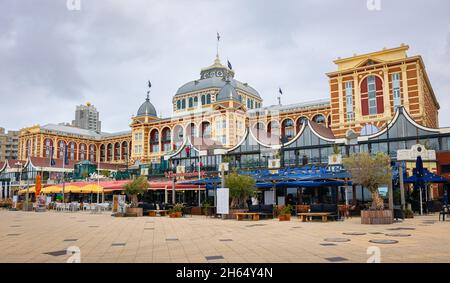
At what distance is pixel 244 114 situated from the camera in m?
71.4

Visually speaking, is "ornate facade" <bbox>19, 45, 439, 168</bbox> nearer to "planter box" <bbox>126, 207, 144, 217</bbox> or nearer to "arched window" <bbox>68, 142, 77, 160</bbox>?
"arched window" <bbox>68, 142, 77, 160</bbox>

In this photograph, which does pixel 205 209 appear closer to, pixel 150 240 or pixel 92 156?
pixel 150 240

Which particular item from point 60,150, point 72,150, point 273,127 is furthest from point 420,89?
point 72,150

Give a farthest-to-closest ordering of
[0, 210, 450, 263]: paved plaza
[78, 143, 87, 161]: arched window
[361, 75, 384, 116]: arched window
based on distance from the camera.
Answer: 1. [78, 143, 87, 161]: arched window
2. [361, 75, 384, 116]: arched window
3. [0, 210, 450, 263]: paved plaza

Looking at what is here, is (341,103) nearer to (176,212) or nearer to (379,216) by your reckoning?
(176,212)

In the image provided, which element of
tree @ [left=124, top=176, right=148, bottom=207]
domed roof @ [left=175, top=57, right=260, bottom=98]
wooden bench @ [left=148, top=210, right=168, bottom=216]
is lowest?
wooden bench @ [left=148, top=210, right=168, bottom=216]

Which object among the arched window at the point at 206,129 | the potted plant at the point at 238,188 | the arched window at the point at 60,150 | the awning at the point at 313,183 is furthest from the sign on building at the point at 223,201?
the arched window at the point at 60,150

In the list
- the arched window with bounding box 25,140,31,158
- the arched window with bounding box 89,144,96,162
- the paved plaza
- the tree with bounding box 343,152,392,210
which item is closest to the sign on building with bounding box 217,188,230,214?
the tree with bounding box 343,152,392,210

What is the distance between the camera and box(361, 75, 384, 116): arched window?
49562 mm

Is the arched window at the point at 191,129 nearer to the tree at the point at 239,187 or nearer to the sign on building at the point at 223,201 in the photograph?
the tree at the point at 239,187

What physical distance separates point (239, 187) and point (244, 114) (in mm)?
45473

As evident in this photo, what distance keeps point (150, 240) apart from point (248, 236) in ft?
11.7

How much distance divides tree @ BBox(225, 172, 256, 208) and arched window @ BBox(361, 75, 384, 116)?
92.1 feet

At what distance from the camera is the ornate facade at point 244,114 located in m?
48.8
